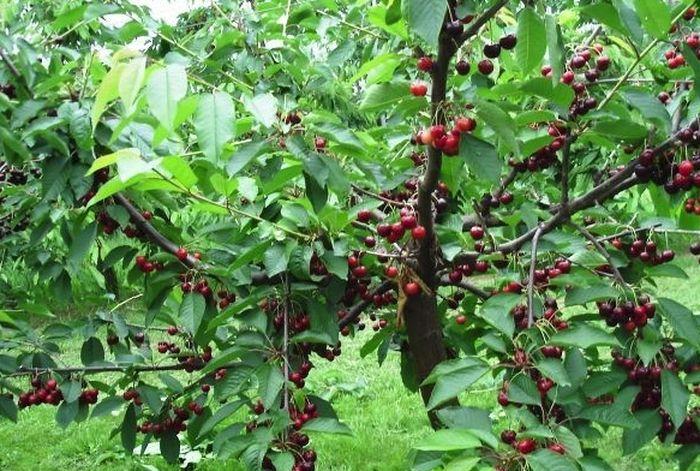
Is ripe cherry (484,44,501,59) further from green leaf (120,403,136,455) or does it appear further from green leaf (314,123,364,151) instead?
green leaf (120,403,136,455)

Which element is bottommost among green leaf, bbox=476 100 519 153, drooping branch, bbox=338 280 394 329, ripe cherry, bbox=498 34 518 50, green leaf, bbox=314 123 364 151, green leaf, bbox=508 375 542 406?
drooping branch, bbox=338 280 394 329

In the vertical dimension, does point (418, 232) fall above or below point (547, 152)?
below

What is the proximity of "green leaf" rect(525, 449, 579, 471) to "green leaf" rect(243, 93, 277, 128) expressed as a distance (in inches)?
29.2

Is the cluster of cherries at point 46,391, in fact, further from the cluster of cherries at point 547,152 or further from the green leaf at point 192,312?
the cluster of cherries at point 547,152

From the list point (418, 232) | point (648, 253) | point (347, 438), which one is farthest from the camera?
point (347, 438)

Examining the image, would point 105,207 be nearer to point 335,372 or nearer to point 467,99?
point 467,99

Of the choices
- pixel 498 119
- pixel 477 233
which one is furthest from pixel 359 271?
pixel 498 119

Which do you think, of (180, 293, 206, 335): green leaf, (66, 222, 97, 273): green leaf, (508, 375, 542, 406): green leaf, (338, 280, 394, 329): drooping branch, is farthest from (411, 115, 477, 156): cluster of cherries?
(66, 222, 97, 273): green leaf

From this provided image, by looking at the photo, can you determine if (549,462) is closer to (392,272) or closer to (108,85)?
(392,272)

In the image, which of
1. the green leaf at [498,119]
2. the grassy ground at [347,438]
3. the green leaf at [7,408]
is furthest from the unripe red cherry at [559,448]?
the grassy ground at [347,438]

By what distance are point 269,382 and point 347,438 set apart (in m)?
3.12

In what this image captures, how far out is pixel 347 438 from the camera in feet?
15.3

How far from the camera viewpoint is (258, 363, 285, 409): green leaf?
5.36ft

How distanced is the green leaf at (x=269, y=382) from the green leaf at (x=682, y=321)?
0.85 metres
